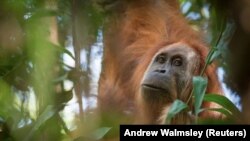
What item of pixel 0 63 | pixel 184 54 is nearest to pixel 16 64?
pixel 0 63

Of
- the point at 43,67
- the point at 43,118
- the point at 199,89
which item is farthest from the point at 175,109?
the point at 43,67

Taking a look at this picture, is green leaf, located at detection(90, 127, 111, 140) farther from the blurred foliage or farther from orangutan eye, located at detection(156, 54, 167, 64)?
orangutan eye, located at detection(156, 54, 167, 64)

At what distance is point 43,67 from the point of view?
231 cm

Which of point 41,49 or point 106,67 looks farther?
point 106,67

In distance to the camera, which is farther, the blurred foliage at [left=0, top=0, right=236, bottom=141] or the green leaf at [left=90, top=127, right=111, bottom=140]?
the blurred foliage at [left=0, top=0, right=236, bottom=141]

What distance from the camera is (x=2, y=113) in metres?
2.39

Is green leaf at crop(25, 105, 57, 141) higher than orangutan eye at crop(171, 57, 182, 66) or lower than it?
lower

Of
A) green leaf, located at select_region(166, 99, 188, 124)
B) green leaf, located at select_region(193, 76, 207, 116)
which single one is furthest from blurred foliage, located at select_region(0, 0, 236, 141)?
green leaf, located at select_region(166, 99, 188, 124)

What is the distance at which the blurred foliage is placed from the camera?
2.26m

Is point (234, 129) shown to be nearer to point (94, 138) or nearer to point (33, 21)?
point (94, 138)

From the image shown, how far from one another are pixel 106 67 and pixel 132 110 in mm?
500

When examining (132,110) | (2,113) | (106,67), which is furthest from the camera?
(106,67)

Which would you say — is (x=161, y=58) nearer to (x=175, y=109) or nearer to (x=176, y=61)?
(x=176, y=61)

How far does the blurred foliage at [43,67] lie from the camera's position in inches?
89.0
